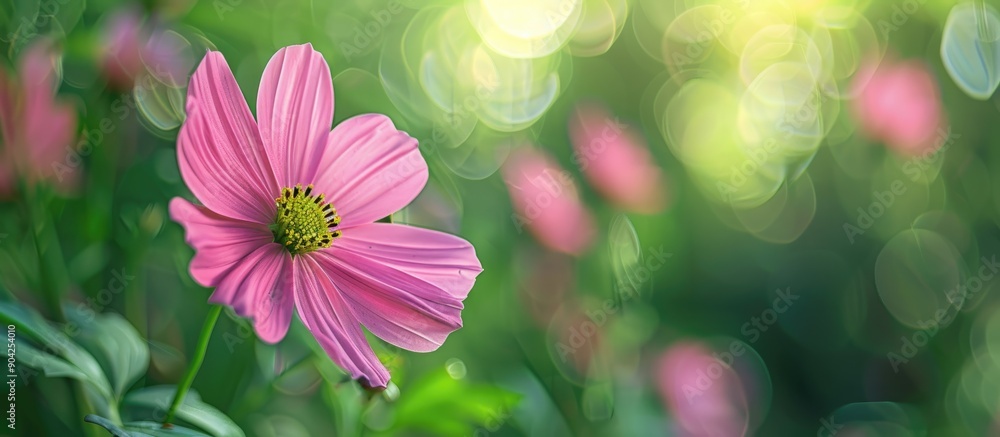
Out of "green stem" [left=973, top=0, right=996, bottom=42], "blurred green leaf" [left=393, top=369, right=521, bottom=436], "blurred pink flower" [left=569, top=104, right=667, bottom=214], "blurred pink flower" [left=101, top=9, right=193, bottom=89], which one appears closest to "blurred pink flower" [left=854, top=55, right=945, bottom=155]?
"green stem" [left=973, top=0, right=996, bottom=42]

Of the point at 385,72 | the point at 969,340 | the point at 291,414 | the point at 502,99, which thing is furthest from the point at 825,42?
the point at 291,414

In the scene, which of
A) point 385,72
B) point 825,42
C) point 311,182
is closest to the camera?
point 311,182

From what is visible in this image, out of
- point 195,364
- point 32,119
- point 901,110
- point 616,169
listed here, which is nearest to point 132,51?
point 32,119

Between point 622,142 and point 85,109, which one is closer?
point 85,109

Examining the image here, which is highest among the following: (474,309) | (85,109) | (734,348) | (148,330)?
(85,109)

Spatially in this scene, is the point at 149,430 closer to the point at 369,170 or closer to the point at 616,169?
the point at 369,170

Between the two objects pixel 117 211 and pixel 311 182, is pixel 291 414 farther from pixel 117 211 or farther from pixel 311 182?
pixel 311 182

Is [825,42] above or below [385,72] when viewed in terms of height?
below
